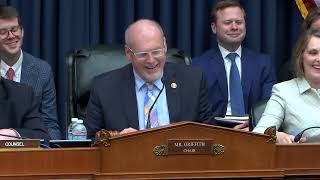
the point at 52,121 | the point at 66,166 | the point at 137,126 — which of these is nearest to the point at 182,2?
the point at 52,121

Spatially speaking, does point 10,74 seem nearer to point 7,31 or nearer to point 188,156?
point 7,31

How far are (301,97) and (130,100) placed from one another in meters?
0.80

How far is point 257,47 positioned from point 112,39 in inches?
40.5

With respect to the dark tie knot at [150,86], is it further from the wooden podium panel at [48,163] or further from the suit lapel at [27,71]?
the wooden podium panel at [48,163]

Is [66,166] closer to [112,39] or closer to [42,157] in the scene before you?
[42,157]

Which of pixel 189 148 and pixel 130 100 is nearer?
pixel 189 148

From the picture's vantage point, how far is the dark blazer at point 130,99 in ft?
11.8

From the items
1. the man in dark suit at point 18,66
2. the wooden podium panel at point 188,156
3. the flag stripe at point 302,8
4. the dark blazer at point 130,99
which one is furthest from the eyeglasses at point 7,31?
the wooden podium panel at point 188,156

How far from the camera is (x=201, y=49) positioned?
17.6 feet

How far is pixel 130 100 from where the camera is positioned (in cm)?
364

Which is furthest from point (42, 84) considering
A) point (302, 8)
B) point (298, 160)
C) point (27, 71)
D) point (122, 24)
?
point (298, 160)

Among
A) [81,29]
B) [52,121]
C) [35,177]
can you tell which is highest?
[81,29]

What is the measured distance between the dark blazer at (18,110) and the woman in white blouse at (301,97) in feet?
3.37

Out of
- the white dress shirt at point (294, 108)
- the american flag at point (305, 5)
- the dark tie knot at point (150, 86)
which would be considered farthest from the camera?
the american flag at point (305, 5)
